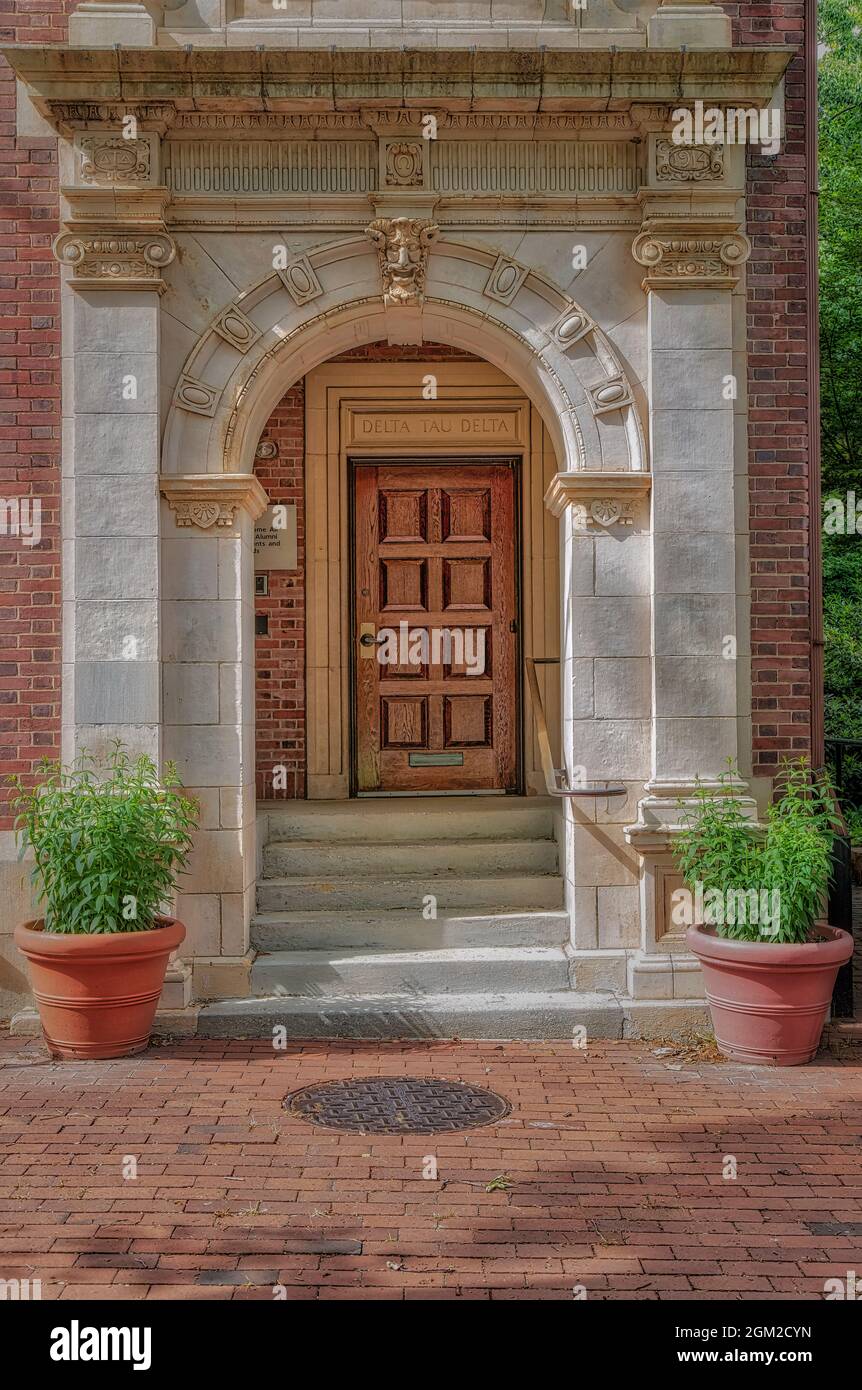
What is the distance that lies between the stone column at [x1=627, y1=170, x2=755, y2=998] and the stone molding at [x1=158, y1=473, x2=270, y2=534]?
223cm

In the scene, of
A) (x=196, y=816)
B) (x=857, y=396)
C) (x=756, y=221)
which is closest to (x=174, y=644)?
(x=196, y=816)

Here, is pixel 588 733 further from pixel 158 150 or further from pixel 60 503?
pixel 158 150

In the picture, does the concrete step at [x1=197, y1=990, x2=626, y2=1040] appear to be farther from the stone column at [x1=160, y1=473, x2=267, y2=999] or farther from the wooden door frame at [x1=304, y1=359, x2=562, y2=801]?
the wooden door frame at [x1=304, y1=359, x2=562, y2=801]

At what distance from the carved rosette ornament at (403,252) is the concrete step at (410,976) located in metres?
3.60

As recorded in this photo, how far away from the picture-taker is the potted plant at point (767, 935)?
6012 millimetres

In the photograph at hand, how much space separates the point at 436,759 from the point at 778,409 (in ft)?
11.8

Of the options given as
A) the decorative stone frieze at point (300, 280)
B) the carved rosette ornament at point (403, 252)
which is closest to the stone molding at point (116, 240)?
the decorative stone frieze at point (300, 280)

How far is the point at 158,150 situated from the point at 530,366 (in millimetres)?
2291

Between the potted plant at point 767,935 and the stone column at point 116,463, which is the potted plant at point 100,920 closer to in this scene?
the stone column at point 116,463

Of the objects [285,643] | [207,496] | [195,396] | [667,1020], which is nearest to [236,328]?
[195,396]

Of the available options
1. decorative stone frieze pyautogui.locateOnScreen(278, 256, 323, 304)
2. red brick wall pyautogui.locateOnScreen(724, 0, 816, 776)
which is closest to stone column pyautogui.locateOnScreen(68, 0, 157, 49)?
decorative stone frieze pyautogui.locateOnScreen(278, 256, 323, 304)

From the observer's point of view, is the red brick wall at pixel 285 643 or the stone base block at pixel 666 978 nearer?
the stone base block at pixel 666 978

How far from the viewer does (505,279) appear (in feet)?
22.4

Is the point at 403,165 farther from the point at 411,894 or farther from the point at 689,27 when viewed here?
the point at 411,894
